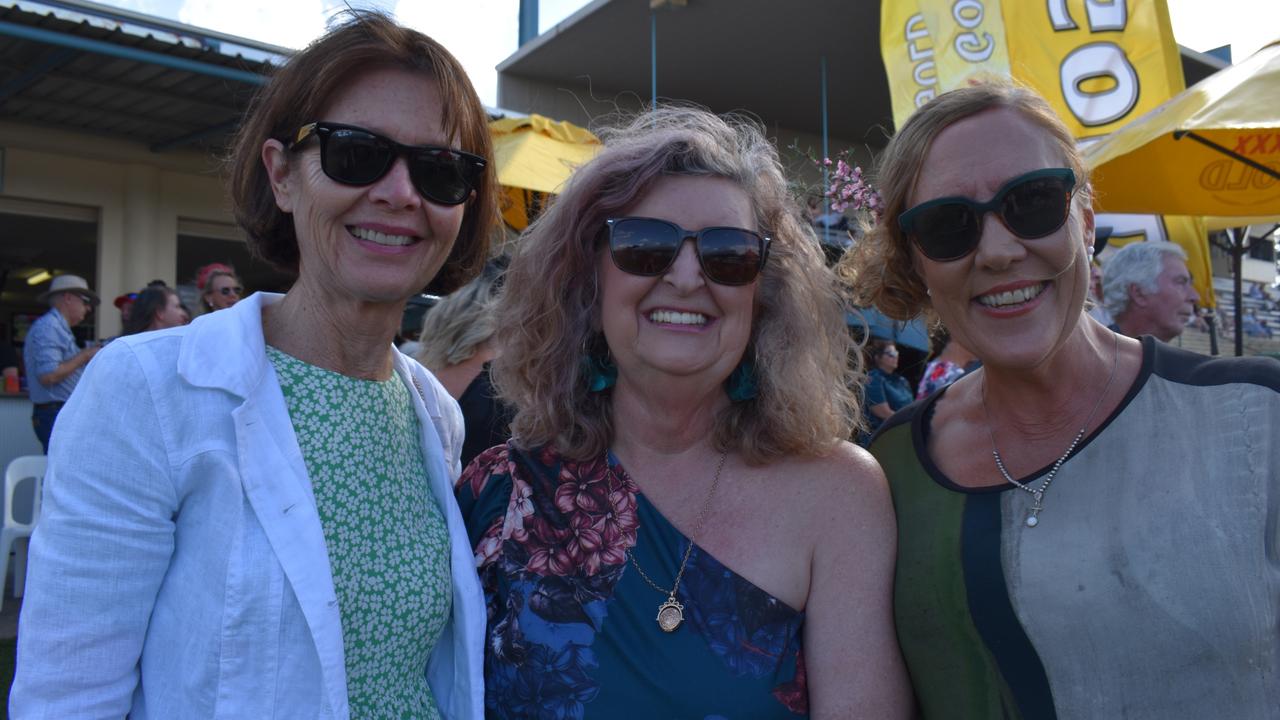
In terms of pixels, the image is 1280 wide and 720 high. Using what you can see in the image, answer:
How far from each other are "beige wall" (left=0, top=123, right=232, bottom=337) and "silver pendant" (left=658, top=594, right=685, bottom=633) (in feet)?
27.6

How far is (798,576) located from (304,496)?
0.95m

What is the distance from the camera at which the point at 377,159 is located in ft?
5.84

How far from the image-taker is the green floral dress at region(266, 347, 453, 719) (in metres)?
1.68

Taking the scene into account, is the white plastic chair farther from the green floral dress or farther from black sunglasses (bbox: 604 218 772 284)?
black sunglasses (bbox: 604 218 772 284)

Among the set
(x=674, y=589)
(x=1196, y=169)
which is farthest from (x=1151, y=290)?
(x=674, y=589)

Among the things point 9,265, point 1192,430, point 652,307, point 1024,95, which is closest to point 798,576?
point 652,307

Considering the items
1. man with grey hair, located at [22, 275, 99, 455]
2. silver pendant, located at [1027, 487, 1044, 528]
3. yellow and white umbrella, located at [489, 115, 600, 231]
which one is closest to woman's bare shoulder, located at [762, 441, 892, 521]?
silver pendant, located at [1027, 487, 1044, 528]

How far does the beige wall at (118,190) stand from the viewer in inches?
346

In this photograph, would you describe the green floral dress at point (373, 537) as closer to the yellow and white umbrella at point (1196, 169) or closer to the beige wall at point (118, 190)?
the yellow and white umbrella at point (1196, 169)

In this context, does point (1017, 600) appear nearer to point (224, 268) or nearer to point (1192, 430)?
point (1192, 430)

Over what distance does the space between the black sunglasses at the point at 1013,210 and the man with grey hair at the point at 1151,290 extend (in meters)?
3.79

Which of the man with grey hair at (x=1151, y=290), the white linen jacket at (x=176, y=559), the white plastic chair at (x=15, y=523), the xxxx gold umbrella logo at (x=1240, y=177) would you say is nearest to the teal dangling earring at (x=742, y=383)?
the white linen jacket at (x=176, y=559)

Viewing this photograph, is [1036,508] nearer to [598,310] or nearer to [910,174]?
[910,174]

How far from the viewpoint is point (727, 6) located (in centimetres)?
946
